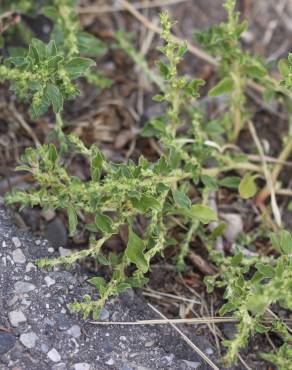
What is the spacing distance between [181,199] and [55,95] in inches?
25.7

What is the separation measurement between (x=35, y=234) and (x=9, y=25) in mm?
1121

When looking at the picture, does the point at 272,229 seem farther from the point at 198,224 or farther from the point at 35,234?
the point at 35,234

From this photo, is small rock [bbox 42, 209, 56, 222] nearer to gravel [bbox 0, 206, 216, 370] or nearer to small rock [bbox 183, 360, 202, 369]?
gravel [bbox 0, 206, 216, 370]

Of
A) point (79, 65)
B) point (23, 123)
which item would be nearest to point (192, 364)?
point (79, 65)

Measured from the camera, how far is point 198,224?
8.52 ft

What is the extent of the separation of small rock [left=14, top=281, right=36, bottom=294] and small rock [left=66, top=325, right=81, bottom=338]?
0.73 feet

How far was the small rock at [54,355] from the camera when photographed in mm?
2139

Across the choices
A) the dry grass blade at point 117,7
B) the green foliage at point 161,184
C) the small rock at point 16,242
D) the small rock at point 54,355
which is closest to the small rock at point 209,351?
the green foliage at point 161,184

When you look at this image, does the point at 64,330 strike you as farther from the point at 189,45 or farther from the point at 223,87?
the point at 189,45

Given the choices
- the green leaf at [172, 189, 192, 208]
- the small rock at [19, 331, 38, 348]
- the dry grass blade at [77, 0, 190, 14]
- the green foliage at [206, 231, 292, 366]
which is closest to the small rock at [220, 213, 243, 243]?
the green foliage at [206, 231, 292, 366]

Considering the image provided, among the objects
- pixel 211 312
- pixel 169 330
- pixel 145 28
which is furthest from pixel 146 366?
pixel 145 28

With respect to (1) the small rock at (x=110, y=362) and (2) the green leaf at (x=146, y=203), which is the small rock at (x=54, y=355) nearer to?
(1) the small rock at (x=110, y=362)

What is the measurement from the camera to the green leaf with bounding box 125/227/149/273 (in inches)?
89.2

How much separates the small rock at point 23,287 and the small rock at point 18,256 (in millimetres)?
98
